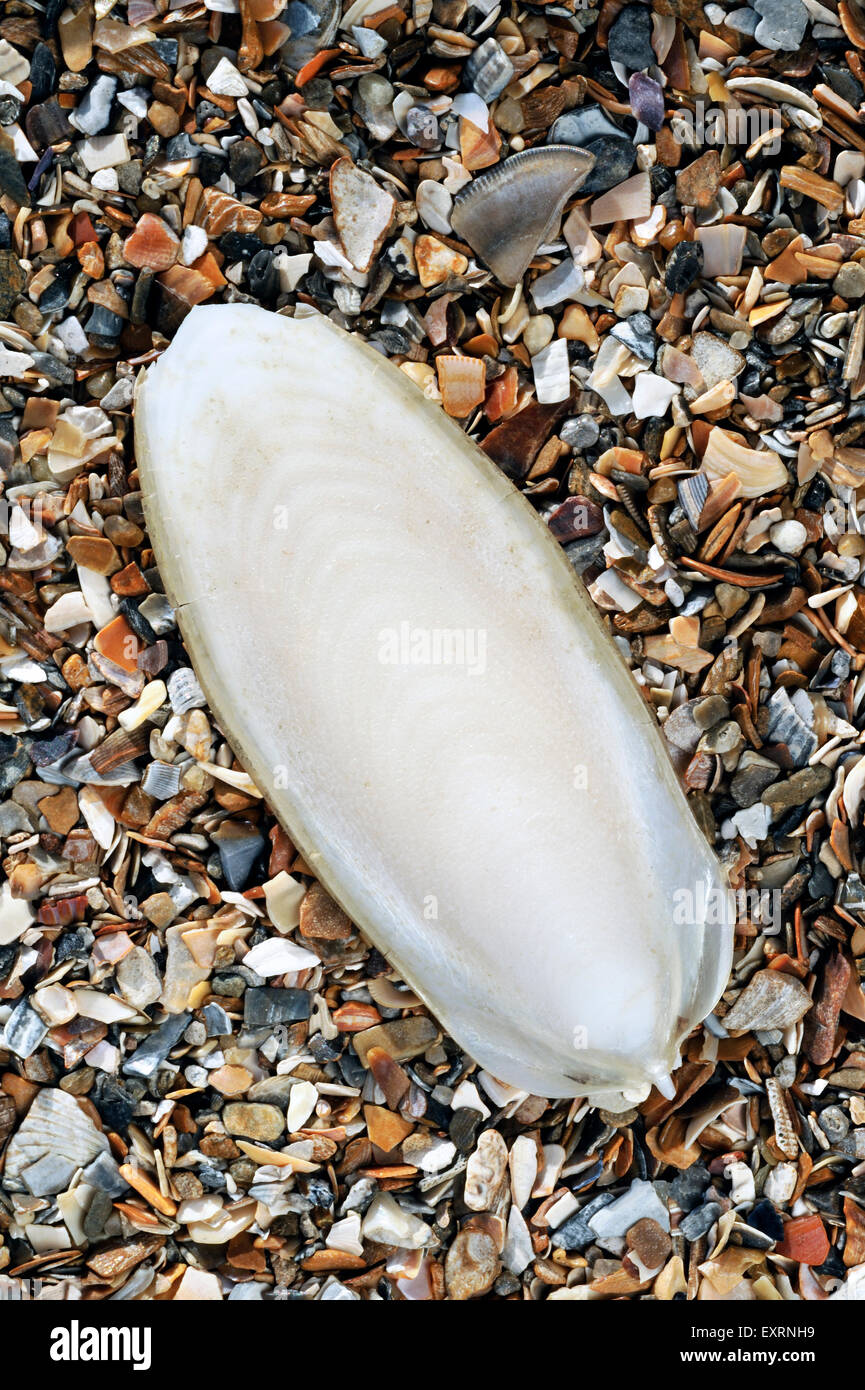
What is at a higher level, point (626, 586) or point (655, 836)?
point (626, 586)

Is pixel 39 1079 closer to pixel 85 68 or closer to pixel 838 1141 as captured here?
pixel 838 1141

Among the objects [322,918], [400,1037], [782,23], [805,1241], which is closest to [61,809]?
[322,918]

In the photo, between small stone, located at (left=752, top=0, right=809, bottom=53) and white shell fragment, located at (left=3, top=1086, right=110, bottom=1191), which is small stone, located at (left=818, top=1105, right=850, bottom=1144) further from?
small stone, located at (left=752, top=0, right=809, bottom=53)

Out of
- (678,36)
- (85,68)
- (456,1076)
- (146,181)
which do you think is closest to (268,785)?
(456,1076)

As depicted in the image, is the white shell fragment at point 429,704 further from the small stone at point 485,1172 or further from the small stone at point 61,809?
the small stone at point 61,809

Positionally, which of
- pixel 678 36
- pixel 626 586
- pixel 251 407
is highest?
pixel 678 36

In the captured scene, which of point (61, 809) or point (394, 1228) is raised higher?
point (61, 809)

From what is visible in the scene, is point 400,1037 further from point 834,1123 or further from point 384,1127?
point 834,1123

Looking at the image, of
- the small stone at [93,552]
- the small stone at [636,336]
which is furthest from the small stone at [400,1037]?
the small stone at [636,336]
